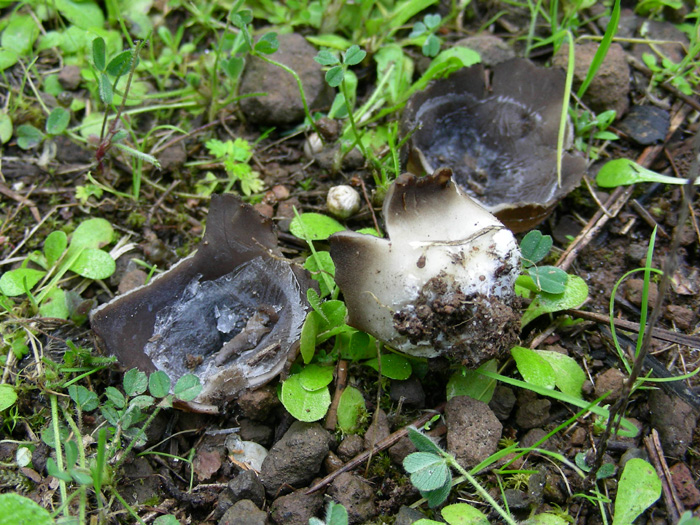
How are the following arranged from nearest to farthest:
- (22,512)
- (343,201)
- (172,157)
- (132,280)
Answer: (22,512)
(132,280)
(343,201)
(172,157)

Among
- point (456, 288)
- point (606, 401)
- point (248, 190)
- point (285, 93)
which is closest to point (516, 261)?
point (456, 288)

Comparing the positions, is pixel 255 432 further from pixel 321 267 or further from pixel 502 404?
pixel 502 404

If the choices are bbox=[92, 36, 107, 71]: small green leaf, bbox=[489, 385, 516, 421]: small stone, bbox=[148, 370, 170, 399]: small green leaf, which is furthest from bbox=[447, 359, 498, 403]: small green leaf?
bbox=[92, 36, 107, 71]: small green leaf

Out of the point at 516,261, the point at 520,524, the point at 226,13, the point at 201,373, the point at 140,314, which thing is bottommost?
the point at 520,524

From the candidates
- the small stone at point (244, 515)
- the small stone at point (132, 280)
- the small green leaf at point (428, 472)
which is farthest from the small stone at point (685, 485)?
the small stone at point (132, 280)

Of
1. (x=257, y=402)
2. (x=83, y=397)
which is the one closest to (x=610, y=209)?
(x=257, y=402)

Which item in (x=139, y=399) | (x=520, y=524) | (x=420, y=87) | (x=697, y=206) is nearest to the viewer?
(x=520, y=524)

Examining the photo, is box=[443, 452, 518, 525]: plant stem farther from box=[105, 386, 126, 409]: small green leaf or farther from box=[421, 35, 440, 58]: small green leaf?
box=[421, 35, 440, 58]: small green leaf

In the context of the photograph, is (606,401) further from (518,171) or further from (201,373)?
(201,373)
